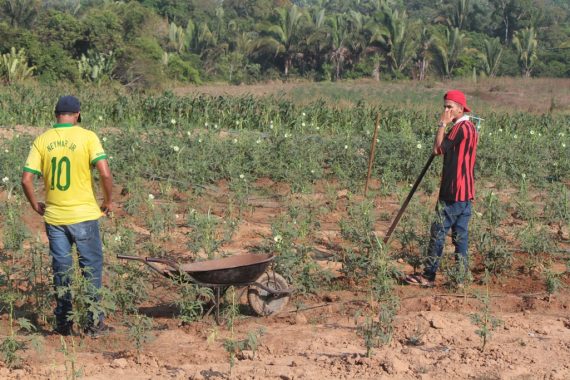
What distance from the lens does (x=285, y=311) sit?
6.26m

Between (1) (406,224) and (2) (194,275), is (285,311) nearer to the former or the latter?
(2) (194,275)

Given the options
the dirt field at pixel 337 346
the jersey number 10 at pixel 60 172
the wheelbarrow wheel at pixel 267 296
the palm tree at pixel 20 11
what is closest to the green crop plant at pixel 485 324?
the dirt field at pixel 337 346

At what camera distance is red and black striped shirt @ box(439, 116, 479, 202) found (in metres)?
6.59

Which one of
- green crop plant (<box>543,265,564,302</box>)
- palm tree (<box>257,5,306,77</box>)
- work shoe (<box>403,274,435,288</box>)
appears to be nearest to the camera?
green crop plant (<box>543,265,564,302</box>)

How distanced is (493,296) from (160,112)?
11.7 m

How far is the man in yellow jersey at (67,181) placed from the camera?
5.30m

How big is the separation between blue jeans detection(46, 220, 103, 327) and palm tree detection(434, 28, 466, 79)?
49558 millimetres

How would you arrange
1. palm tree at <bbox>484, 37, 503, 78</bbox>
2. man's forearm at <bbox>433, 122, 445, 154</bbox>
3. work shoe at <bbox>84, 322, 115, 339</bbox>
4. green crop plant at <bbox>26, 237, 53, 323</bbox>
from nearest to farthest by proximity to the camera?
1. work shoe at <bbox>84, 322, 115, 339</bbox>
2. green crop plant at <bbox>26, 237, 53, 323</bbox>
3. man's forearm at <bbox>433, 122, 445, 154</bbox>
4. palm tree at <bbox>484, 37, 503, 78</bbox>

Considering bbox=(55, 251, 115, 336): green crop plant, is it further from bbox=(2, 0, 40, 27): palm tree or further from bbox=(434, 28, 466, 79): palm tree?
bbox=(434, 28, 466, 79): palm tree

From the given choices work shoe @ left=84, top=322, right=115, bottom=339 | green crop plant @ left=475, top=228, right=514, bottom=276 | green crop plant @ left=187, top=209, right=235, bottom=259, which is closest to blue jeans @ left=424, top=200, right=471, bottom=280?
green crop plant @ left=475, top=228, right=514, bottom=276

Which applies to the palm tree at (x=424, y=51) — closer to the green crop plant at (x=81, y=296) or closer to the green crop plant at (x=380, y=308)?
the green crop plant at (x=380, y=308)

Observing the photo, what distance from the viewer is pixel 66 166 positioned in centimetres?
529

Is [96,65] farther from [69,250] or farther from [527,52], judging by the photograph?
[527,52]

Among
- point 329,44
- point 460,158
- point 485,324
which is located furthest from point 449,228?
point 329,44
